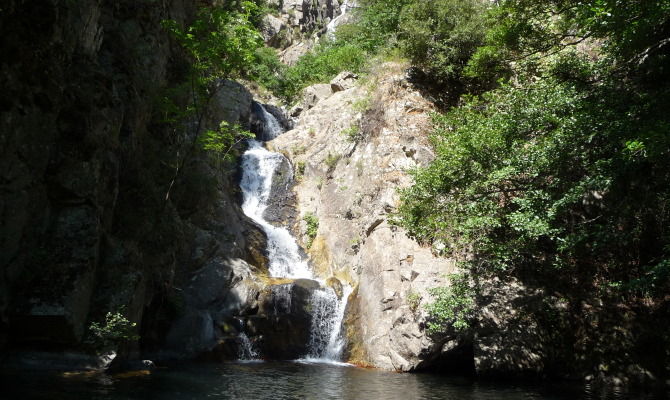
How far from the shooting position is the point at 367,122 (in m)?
22.6

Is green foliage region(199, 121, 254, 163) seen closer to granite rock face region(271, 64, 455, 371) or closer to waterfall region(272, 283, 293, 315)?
waterfall region(272, 283, 293, 315)

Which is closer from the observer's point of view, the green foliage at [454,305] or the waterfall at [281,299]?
the green foliage at [454,305]

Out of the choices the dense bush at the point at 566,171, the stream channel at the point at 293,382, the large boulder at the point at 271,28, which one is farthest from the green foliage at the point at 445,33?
the large boulder at the point at 271,28

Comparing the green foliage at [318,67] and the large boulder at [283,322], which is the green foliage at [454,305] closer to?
the large boulder at [283,322]

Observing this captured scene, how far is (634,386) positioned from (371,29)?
29338mm

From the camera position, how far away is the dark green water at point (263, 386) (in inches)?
337

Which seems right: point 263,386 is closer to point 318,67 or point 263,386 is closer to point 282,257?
point 282,257

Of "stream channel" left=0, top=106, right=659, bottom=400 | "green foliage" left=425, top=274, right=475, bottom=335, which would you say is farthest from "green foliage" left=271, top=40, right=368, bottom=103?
"green foliage" left=425, top=274, right=475, bottom=335

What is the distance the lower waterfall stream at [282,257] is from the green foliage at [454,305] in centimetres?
448

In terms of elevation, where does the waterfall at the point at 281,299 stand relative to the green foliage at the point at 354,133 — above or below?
below

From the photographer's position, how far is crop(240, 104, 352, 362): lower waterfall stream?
16531 millimetres

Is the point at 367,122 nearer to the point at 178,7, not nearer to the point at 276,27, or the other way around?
the point at 178,7

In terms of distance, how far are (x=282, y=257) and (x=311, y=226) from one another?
229 centimetres

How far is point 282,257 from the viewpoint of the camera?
20.3m
